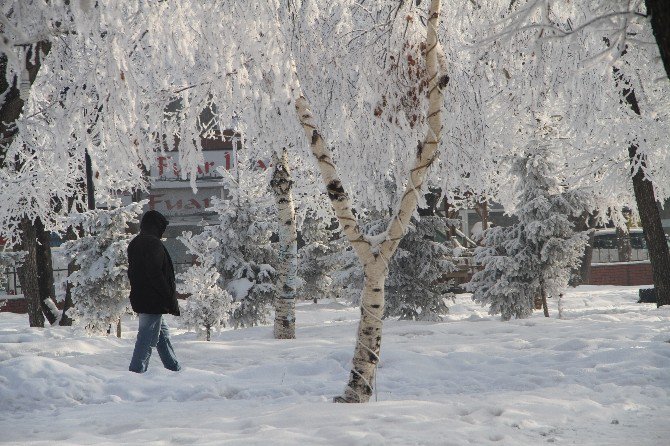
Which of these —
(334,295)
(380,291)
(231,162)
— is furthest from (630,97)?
(231,162)

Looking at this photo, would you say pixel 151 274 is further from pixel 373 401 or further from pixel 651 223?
pixel 651 223

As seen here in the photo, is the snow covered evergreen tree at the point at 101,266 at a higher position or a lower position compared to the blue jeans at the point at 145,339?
higher

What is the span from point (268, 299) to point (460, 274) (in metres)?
8.53

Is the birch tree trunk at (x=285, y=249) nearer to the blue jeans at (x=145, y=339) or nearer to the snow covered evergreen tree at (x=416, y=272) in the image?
the snow covered evergreen tree at (x=416, y=272)

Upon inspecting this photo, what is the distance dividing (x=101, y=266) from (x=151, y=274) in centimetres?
793

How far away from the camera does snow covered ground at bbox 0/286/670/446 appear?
17.1 feet

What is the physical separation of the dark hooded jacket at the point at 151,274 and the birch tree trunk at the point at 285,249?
4927 millimetres

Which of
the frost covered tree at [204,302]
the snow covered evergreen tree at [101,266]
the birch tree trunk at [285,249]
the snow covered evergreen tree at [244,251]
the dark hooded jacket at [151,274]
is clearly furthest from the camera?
the snow covered evergreen tree at [244,251]

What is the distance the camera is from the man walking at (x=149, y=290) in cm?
823

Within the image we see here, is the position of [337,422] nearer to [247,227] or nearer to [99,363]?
[99,363]

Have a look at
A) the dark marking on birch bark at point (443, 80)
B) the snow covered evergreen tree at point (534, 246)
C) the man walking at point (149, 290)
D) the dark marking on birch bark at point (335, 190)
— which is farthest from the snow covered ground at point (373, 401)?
the snow covered evergreen tree at point (534, 246)

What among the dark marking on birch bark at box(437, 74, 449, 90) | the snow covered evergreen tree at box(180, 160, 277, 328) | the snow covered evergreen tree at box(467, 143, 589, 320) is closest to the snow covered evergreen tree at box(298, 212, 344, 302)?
the snow covered evergreen tree at box(180, 160, 277, 328)

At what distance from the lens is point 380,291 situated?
6711mm

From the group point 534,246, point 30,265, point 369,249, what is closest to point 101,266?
point 30,265
